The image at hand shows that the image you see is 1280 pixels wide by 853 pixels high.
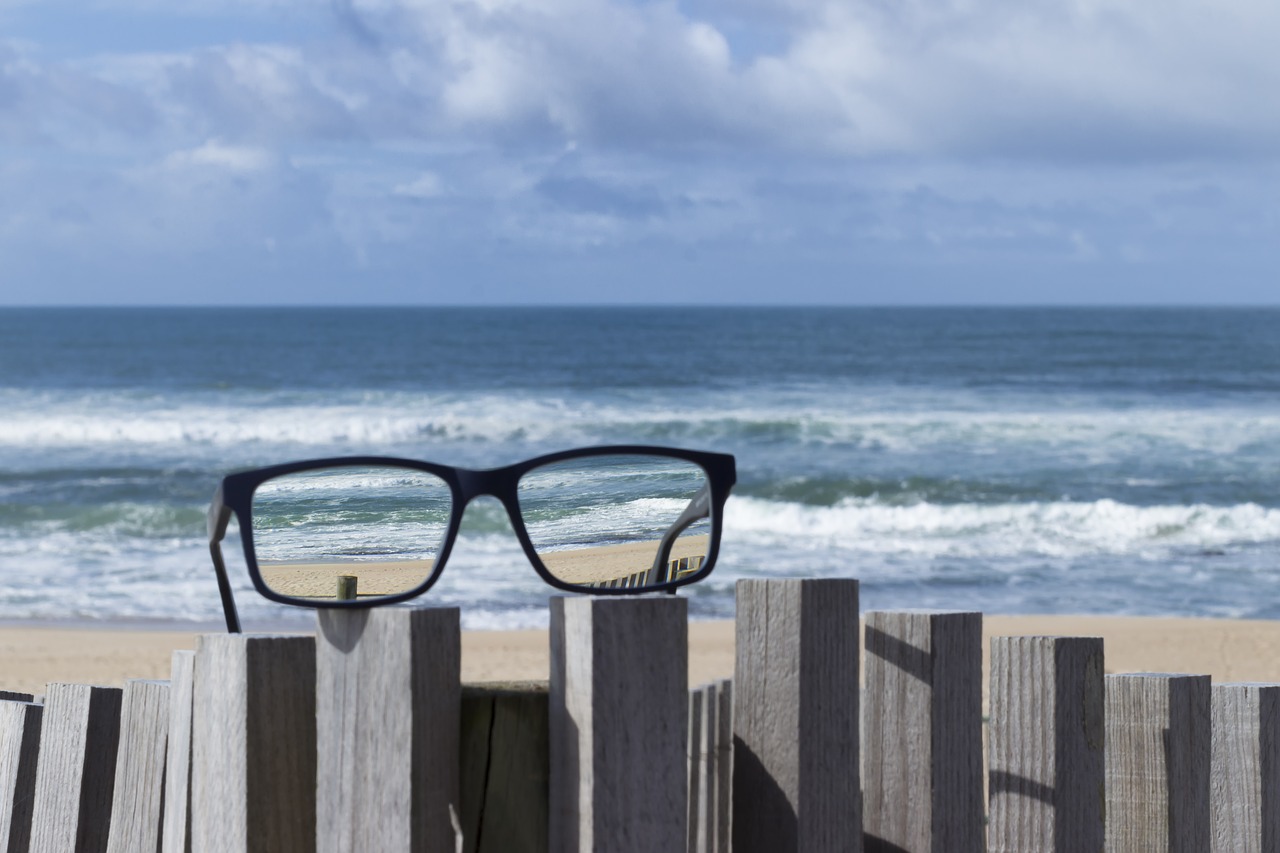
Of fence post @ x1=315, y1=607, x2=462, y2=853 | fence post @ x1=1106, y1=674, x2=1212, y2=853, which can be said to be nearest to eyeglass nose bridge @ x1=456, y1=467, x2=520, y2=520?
fence post @ x1=315, y1=607, x2=462, y2=853

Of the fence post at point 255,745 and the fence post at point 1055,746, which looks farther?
the fence post at point 1055,746

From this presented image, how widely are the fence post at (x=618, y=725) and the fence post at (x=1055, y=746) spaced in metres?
0.56

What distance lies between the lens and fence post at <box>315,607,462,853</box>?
1.26 metres

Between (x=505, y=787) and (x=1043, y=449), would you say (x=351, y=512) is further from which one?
(x=1043, y=449)

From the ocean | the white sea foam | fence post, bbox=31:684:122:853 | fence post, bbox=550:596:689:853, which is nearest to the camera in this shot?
fence post, bbox=550:596:689:853

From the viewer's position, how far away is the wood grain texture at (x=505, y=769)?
1322 millimetres

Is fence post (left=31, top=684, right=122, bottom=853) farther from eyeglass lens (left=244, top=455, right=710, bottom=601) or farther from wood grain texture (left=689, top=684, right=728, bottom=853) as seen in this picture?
wood grain texture (left=689, top=684, right=728, bottom=853)

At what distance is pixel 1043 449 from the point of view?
22.5m

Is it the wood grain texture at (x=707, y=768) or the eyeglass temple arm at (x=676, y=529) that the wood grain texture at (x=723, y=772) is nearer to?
the wood grain texture at (x=707, y=768)

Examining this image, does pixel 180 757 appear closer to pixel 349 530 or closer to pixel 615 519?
pixel 349 530

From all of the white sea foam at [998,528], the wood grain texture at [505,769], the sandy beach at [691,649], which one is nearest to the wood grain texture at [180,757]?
the wood grain texture at [505,769]

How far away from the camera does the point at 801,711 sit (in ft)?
4.85

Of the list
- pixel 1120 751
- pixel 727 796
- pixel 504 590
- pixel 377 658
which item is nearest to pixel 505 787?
pixel 377 658

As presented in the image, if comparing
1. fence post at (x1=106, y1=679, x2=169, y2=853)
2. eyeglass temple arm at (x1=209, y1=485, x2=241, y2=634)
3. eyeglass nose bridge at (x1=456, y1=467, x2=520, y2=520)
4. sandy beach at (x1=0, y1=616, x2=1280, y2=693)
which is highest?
eyeglass nose bridge at (x1=456, y1=467, x2=520, y2=520)
